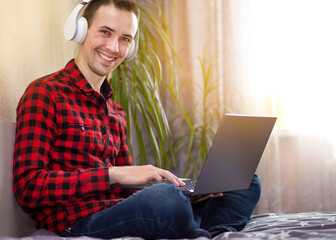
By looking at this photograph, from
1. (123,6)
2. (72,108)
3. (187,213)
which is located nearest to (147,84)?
(123,6)

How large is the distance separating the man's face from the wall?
0.24 meters

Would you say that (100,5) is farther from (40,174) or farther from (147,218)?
(147,218)

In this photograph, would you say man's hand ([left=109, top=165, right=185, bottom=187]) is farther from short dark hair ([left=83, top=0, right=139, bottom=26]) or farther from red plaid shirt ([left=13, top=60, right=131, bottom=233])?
short dark hair ([left=83, top=0, right=139, bottom=26])

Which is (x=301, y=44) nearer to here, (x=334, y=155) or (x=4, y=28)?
(x=334, y=155)

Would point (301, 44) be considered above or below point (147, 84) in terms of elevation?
above

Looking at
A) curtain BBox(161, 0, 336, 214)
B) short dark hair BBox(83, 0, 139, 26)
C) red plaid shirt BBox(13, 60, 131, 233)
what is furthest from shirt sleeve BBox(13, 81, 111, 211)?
curtain BBox(161, 0, 336, 214)

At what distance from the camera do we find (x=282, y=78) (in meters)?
2.51

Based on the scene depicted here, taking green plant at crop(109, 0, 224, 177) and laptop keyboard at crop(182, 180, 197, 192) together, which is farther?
green plant at crop(109, 0, 224, 177)

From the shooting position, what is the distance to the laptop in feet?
3.77

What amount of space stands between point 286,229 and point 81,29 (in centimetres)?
96

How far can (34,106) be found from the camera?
120 cm

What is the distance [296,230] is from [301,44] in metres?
1.61

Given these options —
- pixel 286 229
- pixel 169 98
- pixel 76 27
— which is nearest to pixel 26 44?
pixel 76 27

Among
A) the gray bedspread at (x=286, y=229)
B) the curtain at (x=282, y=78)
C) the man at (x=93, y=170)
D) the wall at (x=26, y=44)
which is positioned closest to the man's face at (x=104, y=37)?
the man at (x=93, y=170)
